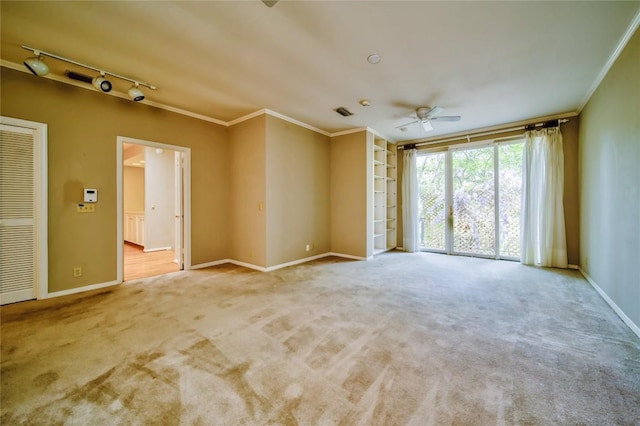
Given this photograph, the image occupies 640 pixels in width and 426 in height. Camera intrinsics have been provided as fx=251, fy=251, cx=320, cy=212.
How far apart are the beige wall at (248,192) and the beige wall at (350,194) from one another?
198 cm

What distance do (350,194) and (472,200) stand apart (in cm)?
279

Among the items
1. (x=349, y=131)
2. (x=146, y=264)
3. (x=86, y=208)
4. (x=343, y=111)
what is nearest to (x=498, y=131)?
(x=349, y=131)

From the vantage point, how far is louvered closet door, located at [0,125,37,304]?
291cm

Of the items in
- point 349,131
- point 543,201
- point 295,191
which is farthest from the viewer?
point 349,131

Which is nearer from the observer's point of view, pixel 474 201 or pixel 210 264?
pixel 210 264

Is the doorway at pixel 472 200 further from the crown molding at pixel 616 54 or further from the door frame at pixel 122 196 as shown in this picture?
the door frame at pixel 122 196

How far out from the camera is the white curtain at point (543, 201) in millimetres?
4605

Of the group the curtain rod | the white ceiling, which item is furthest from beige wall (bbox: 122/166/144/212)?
the curtain rod

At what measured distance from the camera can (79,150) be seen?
11.2 ft

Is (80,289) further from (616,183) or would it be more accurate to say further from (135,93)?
(616,183)

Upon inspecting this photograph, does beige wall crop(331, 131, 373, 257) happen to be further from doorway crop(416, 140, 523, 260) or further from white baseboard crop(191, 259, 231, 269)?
white baseboard crop(191, 259, 231, 269)

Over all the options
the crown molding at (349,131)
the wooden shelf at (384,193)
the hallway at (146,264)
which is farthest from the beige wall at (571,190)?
the hallway at (146,264)

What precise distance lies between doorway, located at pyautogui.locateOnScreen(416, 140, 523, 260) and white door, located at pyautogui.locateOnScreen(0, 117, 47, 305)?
22.5 ft

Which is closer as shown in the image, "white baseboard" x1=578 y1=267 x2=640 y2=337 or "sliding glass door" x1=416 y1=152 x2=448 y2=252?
"white baseboard" x1=578 y1=267 x2=640 y2=337
